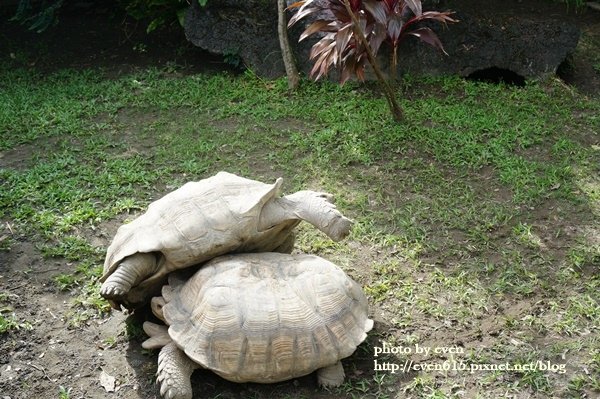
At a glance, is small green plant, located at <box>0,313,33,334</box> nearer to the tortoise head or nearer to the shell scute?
the shell scute

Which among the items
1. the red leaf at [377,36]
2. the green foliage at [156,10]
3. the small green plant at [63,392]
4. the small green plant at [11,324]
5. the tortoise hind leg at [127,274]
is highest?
the red leaf at [377,36]

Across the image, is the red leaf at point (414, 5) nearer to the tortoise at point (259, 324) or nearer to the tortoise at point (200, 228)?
the tortoise at point (200, 228)

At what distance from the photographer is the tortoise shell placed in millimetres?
3600

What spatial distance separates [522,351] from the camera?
13.1 ft

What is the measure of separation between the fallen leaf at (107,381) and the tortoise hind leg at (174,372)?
0.30 m

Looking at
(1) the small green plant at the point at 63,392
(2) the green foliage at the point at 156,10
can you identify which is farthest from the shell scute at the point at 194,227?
(2) the green foliage at the point at 156,10

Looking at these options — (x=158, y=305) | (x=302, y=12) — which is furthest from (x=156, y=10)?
(x=158, y=305)

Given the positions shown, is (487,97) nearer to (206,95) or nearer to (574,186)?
(574,186)

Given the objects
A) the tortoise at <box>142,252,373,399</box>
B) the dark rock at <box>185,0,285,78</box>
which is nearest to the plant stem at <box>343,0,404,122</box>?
the dark rock at <box>185,0,285,78</box>

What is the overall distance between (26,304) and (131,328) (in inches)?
30.5

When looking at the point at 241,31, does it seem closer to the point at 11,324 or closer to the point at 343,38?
the point at 343,38

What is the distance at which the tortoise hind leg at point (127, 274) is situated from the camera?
3.90 metres

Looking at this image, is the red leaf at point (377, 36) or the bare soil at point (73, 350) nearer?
the bare soil at point (73, 350)

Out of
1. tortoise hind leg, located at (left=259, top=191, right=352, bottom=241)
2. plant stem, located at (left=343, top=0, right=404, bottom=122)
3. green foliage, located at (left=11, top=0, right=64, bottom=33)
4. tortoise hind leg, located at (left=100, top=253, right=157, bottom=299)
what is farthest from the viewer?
green foliage, located at (left=11, top=0, right=64, bottom=33)
